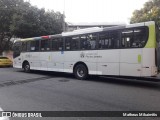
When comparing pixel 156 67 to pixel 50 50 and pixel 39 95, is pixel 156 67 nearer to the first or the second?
pixel 39 95

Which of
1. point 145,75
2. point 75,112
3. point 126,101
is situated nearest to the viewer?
point 75,112

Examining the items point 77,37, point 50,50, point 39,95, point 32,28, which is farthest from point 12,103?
point 32,28

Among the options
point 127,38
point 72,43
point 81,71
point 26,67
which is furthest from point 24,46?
point 127,38

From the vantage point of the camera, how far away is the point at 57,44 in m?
15.5

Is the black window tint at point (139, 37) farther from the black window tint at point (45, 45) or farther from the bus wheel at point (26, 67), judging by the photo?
the bus wheel at point (26, 67)

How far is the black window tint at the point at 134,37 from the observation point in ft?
36.0

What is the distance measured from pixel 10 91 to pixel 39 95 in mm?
1547

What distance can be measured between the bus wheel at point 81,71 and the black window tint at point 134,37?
3.07m

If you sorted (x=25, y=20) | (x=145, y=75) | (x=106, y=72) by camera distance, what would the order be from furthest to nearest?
(x=25, y=20), (x=106, y=72), (x=145, y=75)

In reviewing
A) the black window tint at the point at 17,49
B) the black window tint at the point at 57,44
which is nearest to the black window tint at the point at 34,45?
the black window tint at the point at 17,49

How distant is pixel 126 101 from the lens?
26.0 feet

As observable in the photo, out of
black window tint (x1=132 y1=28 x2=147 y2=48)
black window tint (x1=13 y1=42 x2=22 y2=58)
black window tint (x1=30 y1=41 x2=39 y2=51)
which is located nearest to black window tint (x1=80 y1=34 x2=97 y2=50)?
black window tint (x1=132 y1=28 x2=147 y2=48)

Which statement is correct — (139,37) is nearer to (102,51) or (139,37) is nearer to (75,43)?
(102,51)

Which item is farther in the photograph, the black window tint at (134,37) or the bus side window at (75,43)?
the bus side window at (75,43)
